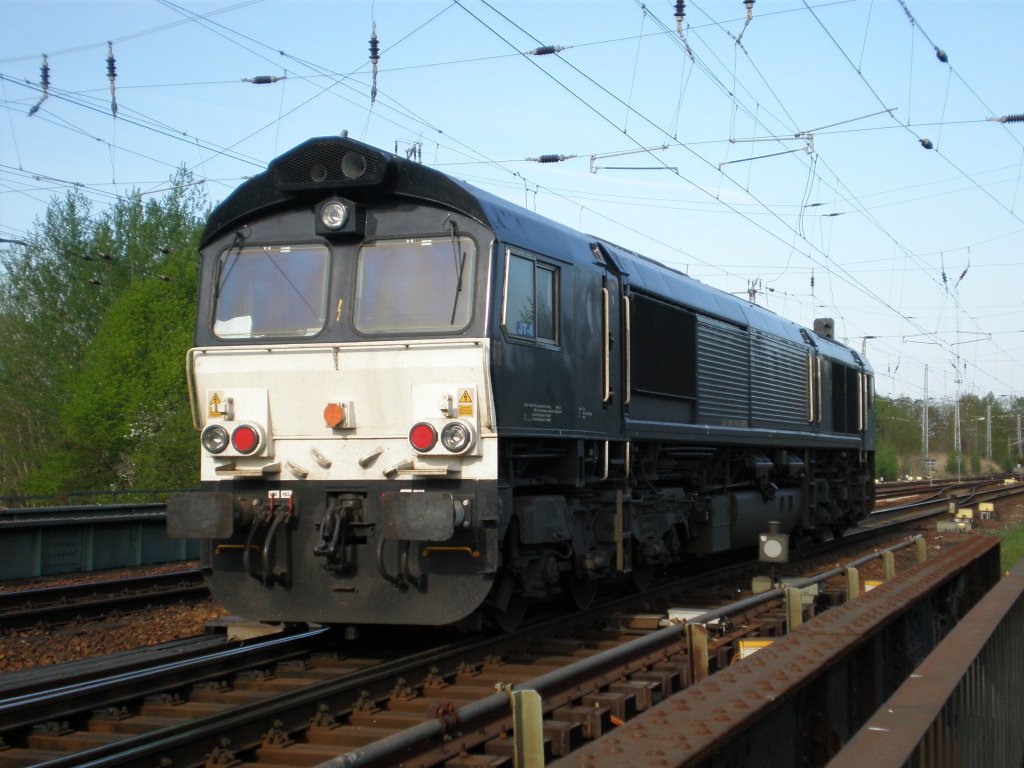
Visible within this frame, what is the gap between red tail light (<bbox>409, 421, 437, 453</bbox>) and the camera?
8297 millimetres

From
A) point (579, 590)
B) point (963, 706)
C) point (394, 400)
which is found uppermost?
point (394, 400)

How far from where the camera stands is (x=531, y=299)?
30.0 ft

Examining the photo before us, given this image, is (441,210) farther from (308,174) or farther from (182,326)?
(182,326)

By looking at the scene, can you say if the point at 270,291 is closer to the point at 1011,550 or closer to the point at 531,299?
the point at 531,299

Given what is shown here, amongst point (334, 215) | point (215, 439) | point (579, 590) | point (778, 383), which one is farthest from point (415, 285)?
point (778, 383)

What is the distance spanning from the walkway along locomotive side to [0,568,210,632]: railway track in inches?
→ 150

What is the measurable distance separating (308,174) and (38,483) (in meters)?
34.4

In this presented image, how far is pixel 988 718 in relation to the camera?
4.46 m

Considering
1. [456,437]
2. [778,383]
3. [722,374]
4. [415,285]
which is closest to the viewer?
[456,437]

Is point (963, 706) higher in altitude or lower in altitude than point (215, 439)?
lower

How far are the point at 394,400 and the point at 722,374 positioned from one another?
255 inches

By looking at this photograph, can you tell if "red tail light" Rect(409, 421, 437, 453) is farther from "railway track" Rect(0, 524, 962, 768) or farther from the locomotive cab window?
"railway track" Rect(0, 524, 962, 768)

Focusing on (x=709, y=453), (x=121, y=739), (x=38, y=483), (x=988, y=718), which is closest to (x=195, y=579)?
(x=709, y=453)

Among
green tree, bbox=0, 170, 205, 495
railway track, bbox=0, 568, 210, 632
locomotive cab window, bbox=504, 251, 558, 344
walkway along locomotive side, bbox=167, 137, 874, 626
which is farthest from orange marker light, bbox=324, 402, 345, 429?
green tree, bbox=0, 170, 205, 495
